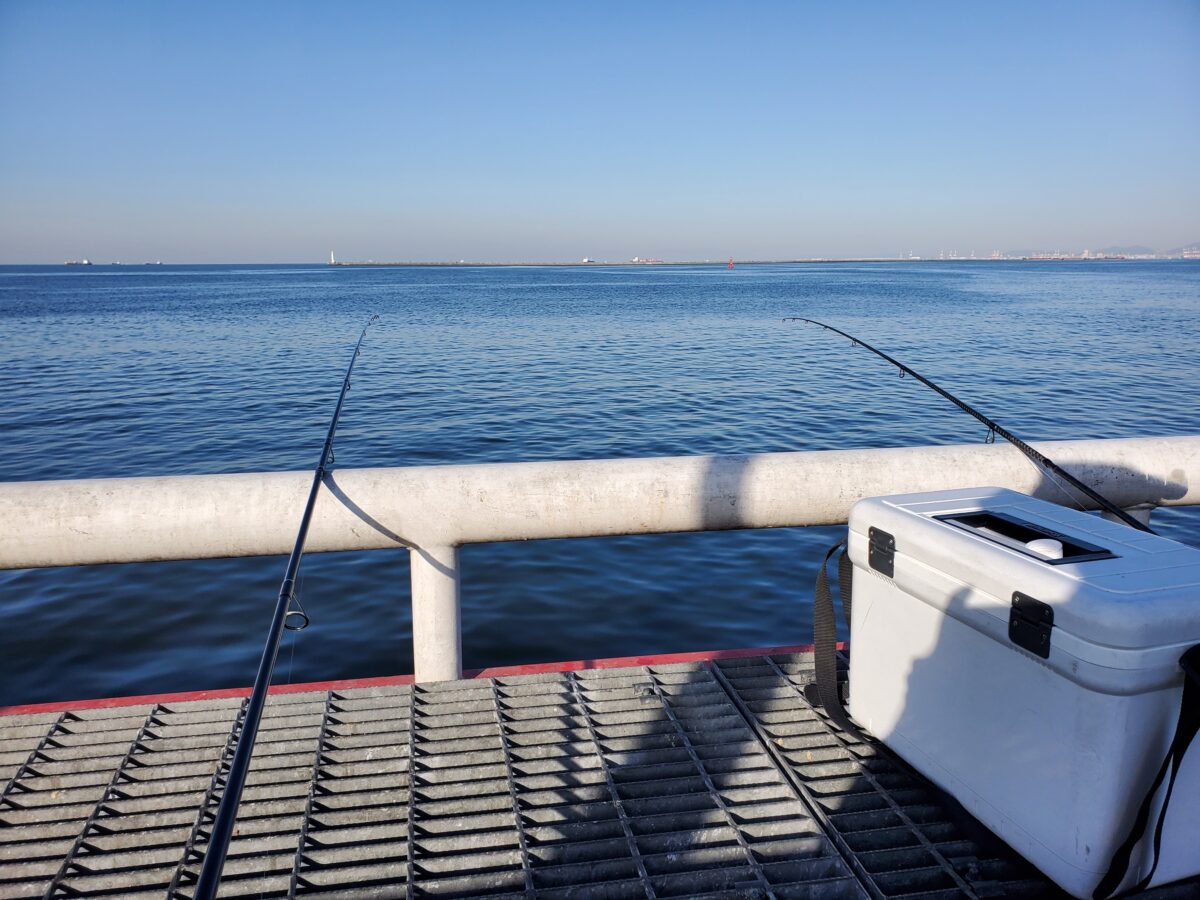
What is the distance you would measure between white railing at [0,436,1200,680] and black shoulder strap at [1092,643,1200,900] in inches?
53.6

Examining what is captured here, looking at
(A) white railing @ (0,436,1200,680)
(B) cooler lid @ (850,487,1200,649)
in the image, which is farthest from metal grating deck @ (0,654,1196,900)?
(B) cooler lid @ (850,487,1200,649)

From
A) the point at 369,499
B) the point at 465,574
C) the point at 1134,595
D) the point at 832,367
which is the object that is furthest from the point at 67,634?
the point at 832,367

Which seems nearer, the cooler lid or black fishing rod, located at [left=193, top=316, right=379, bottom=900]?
black fishing rod, located at [left=193, top=316, right=379, bottom=900]

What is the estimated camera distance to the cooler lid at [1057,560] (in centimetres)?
171

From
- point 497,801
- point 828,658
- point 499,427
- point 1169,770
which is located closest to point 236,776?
point 497,801

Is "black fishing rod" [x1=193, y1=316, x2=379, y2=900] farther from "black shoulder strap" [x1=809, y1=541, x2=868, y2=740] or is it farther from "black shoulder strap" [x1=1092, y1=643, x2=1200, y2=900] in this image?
"black shoulder strap" [x1=1092, y1=643, x2=1200, y2=900]

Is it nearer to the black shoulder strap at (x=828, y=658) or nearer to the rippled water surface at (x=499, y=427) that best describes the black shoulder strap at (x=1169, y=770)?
the black shoulder strap at (x=828, y=658)

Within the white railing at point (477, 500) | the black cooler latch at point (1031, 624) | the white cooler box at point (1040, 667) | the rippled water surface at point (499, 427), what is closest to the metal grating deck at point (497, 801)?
the white cooler box at point (1040, 667)

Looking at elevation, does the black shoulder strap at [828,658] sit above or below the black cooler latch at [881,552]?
below

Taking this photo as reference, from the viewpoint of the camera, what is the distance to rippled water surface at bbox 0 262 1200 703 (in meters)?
6.32

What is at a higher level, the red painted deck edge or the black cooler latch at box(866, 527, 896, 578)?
the black cooler latch at box(866, 527, 896, 578)

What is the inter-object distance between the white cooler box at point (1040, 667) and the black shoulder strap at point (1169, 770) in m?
0.03

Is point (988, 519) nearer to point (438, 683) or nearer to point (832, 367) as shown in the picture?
point (438, 683)

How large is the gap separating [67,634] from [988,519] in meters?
6.83
